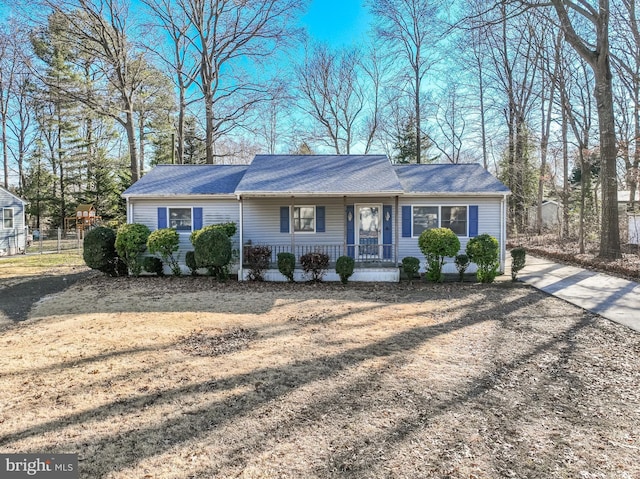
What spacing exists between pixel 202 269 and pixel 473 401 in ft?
33.1

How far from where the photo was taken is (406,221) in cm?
1230

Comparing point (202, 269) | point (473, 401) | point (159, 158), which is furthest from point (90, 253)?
point (159, 158)

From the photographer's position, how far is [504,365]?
484cm

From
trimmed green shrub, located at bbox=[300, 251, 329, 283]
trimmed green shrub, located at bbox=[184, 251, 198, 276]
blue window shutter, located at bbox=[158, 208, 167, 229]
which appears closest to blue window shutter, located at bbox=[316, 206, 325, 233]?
trimmed green shrub, located at bbox=[300, 251, 329, 283]

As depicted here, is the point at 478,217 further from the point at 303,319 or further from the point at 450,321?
the point at 303,319

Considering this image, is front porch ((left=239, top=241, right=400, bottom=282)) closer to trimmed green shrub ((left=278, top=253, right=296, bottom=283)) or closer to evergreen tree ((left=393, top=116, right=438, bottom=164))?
trimmed green shrub ((left=278, top=253, right=296, bottom=283))

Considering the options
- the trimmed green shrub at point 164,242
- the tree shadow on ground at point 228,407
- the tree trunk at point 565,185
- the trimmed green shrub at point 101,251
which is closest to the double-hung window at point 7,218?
the trimmed green shrub at point 101,251

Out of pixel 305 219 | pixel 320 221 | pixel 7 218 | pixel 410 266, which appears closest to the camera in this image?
pixel 410 266

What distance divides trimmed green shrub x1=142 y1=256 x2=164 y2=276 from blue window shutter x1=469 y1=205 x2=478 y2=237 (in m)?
10.3

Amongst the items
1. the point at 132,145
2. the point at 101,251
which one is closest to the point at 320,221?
the point at 101,251

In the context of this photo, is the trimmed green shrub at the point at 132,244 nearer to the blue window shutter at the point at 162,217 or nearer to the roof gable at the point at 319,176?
the blue window shutter at the point at 162,217

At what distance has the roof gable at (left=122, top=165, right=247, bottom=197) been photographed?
1245 centimetres

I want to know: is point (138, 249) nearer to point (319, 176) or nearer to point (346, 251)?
point (319, 176)

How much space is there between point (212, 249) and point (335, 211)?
14.3ft
